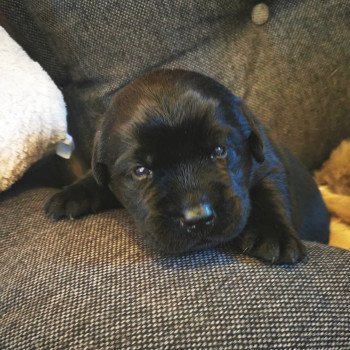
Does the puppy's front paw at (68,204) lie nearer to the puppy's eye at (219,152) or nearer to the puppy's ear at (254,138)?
the puppy's eye at (219,152)

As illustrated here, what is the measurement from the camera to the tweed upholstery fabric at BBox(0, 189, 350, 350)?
34.4 inches

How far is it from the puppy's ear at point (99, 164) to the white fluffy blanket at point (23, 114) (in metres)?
0.25

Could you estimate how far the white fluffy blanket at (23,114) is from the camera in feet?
4.76

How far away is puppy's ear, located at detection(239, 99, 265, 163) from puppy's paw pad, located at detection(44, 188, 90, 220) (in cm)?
57

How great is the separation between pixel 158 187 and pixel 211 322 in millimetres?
427

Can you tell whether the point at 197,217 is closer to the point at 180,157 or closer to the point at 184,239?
the point at 184,239

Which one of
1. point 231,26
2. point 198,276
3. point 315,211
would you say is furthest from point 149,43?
point 198,276

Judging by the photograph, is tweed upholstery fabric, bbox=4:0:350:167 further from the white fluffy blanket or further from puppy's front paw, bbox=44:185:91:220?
puppy's front paw, bbox=44:185:91:220

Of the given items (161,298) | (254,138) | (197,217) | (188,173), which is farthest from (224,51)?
(161,298)

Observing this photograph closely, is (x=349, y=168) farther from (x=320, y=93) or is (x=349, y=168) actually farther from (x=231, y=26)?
(x=231, y=26)

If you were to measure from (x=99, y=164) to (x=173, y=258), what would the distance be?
450mm

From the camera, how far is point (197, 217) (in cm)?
108

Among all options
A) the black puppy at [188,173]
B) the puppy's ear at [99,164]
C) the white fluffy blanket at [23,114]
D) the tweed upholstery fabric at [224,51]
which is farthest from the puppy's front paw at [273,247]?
the tweed upholstery fabric at [224,51]

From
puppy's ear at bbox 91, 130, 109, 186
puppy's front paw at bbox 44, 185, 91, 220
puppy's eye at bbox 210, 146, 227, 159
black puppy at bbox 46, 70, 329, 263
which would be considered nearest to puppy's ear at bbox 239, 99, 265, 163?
black puppy at bbox 46, 70, 329, 263
